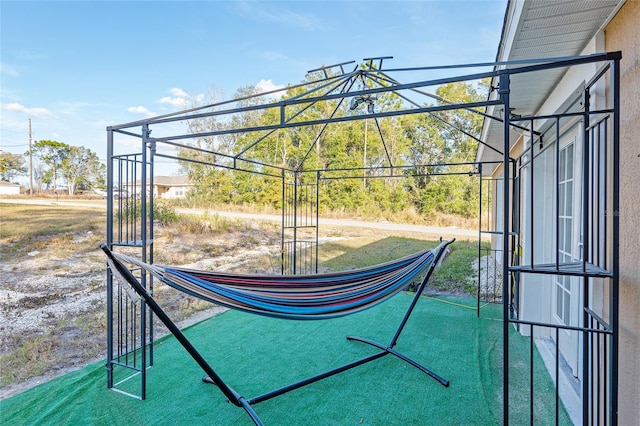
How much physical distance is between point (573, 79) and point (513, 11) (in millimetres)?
812

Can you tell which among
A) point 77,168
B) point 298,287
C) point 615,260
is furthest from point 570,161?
point 77,168

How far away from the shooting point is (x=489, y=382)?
8.16ft

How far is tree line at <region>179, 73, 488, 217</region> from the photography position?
11844 mm

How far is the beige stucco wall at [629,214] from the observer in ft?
4.44

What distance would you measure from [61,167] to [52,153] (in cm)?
60

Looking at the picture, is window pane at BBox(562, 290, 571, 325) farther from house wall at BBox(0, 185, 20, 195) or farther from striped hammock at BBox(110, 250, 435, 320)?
house wall at BBox(0, 185, 20, 195)

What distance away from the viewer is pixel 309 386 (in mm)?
2404

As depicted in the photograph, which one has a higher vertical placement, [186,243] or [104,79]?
[104,79]

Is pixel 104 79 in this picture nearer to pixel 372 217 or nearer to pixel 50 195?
pixel 50 195

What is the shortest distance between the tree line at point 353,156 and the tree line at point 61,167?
3142 millimetres

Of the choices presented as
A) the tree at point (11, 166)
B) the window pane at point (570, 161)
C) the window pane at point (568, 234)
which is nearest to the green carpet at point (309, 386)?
the window pane at point (568, 234)

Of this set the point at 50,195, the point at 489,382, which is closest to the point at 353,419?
the point at 489,382

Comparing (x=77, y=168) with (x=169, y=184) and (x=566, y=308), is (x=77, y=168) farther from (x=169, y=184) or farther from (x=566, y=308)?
(x=566, y=308)

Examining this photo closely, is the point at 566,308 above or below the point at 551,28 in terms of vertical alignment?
below
